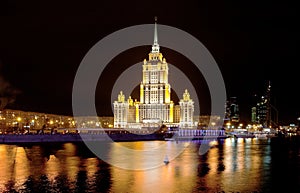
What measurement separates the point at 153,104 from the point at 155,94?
3.72 metres

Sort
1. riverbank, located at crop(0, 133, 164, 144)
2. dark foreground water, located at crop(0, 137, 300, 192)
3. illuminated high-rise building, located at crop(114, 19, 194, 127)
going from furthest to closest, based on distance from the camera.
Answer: illuminated high-rise building, located at crop(114, 19, 194, 127)
riverbank, located at crop(0, 133, 164, 144)
dark foreground water, located at crop(0, 137, 300, 192)

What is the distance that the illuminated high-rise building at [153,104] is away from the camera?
146875 millimetres

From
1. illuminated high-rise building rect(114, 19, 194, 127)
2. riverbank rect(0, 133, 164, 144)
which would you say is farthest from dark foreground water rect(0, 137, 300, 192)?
illuminated high-rise building rect(114, 19, 194, 127)

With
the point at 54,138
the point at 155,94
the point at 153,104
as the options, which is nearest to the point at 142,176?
the point at 54,138

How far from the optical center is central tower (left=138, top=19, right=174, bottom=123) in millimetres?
147000

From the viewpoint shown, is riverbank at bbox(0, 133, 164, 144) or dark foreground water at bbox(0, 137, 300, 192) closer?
dark foreground water at bbox(0, 137, 300, 192)

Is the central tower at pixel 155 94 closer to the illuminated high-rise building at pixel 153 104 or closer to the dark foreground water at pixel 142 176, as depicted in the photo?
the illuminated high-rise building at pixel 153 104

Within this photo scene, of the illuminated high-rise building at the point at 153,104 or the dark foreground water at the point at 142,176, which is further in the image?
the illuminated high-rise building at the point at 153,104

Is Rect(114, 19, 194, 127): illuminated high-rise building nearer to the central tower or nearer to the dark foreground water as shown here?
the central tower

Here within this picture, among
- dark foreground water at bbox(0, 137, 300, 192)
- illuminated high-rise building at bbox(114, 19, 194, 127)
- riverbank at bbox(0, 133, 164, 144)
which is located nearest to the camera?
dark foreground water at bbox(0, 137, 300, 192)

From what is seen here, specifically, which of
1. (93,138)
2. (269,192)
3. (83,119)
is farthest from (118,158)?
(83,119)

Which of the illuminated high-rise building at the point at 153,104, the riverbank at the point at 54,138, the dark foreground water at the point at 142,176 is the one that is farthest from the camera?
the illuminated high-rise building at the point at 153,104

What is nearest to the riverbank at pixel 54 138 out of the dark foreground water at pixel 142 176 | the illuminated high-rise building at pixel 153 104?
the dark foreground water at pixel 142 176

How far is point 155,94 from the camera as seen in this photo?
488ft
